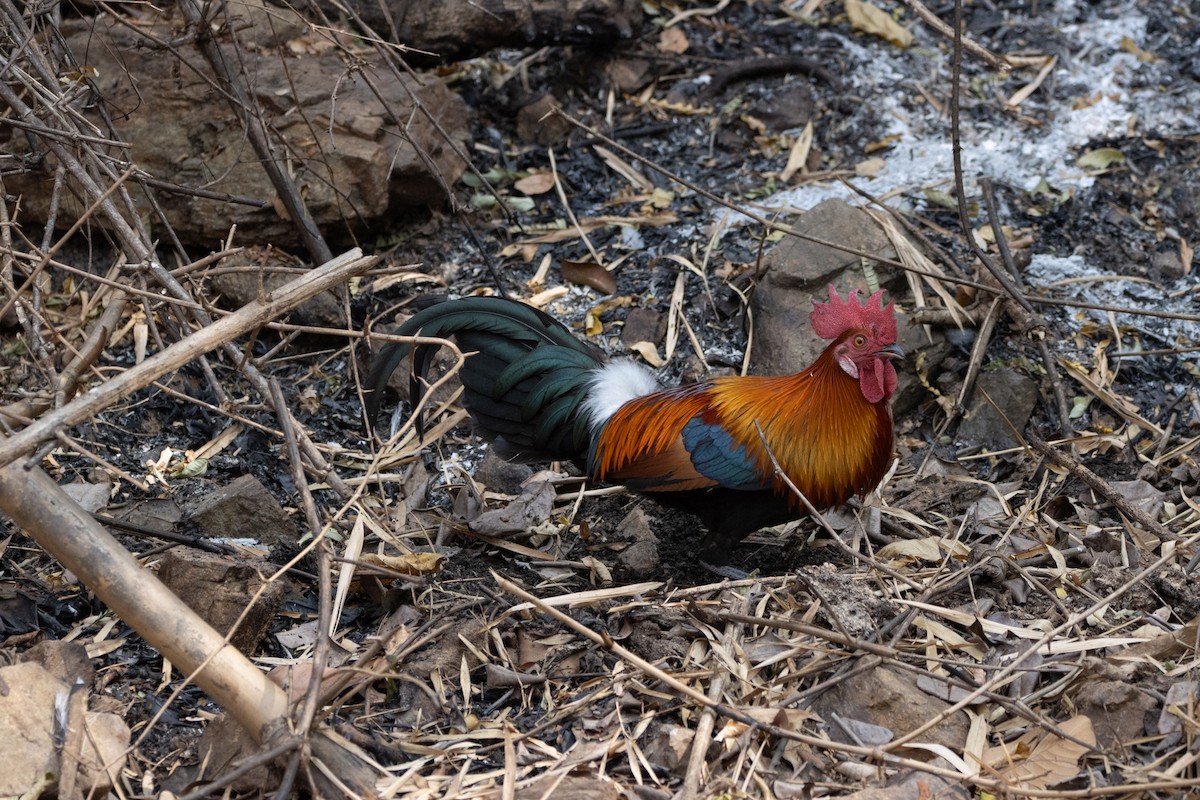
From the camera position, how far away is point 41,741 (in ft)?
9.93

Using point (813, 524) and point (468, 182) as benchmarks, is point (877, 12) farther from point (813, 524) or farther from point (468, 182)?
point (813, 524)

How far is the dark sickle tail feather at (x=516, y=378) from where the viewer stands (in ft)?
14.0

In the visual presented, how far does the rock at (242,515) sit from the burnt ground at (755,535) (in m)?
0.10

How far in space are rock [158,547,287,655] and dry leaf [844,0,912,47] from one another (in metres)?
4.93

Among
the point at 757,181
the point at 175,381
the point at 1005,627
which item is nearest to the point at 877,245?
the point at 757,181

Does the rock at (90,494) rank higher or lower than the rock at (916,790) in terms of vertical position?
higher

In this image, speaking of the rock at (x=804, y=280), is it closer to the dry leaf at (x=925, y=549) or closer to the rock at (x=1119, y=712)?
the dry leaf at (x=925, y=549)

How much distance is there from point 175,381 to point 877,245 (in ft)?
10.7

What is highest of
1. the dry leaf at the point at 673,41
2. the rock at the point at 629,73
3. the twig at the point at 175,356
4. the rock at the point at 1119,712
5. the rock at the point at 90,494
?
the twig at the point at 175,356

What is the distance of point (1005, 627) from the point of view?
3695 mm

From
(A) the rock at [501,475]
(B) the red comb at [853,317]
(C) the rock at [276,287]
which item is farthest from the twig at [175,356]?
(C) the rock at [276,287]

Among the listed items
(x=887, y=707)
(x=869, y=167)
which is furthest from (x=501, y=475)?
(x=869, y=167)

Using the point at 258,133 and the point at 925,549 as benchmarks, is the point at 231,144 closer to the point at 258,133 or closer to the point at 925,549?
the point at 258,133

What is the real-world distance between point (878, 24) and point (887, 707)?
4671 millimetres
